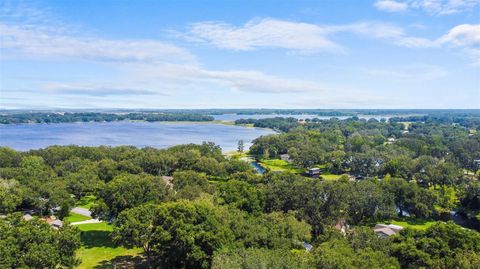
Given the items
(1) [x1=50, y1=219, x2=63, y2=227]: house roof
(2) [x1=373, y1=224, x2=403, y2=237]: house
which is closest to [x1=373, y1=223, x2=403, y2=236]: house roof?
(2) [x1=373, y1=224, x2=403, y2=237]: house

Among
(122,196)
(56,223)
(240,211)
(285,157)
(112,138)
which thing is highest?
(122,196)

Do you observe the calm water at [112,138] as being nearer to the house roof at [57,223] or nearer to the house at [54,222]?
the house at [54,222]

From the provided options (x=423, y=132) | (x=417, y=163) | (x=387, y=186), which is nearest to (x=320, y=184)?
(x=387, y=186)

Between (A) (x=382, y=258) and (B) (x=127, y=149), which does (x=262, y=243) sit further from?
(B) (x=127, y=149)

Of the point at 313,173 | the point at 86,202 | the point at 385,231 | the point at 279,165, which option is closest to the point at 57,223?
the point at 86,202

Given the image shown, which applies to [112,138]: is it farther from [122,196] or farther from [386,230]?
[386,230]

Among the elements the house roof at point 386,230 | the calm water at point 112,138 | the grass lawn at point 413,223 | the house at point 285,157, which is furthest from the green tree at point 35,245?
the calm water at point 112,138

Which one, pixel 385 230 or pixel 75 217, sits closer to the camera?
pixel 385 230
